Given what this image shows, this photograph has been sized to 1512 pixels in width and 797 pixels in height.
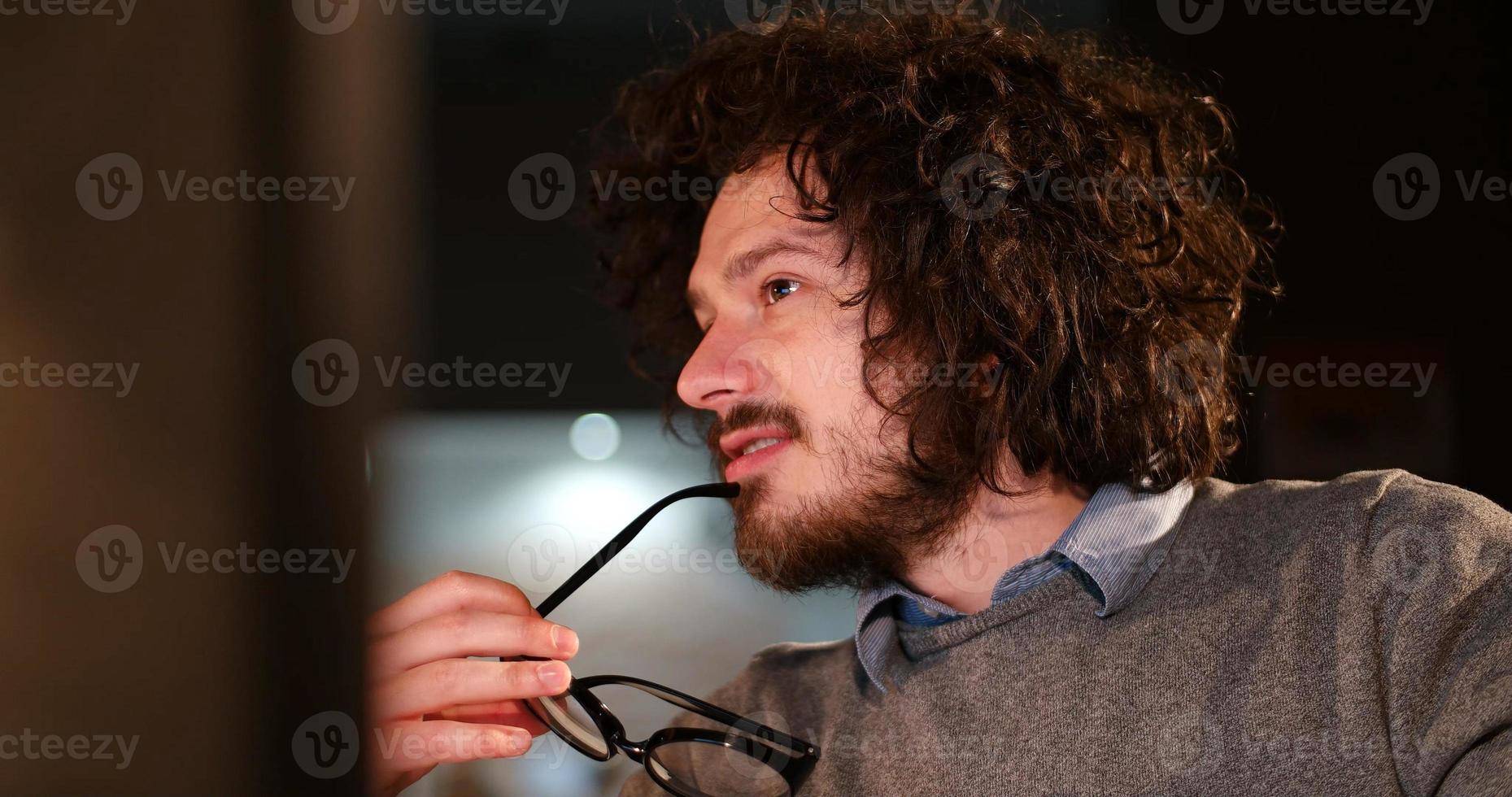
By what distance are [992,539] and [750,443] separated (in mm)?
251

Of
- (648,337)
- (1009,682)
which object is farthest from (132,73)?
(648,337)

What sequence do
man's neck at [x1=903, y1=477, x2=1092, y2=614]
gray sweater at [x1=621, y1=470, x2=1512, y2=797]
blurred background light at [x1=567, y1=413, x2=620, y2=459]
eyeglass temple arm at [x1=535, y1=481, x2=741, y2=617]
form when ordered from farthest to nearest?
1. blurred background light at [x1=567, y1=413, x2=620, y2=459]
2. man's neck at [x1=903, y1=477, x2=1092, y2=614]
3. eyeglass temple arm at [x1=535, y1=481, x2=741, y2=617]
4. gray sweater at [x1=621, y1=470, x2=1512, y2=797]

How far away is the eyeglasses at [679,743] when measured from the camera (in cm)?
84

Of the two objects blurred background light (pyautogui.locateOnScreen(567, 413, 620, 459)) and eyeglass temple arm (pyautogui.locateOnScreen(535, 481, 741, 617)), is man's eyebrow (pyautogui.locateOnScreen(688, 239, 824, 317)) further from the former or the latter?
blurred background light (pyautogui.locateOnScreen(567, 413, 620, 459))

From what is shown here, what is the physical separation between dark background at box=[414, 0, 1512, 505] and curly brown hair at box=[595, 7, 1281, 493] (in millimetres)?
254

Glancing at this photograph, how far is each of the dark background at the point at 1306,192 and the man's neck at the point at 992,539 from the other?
0.50m

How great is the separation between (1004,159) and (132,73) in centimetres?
93

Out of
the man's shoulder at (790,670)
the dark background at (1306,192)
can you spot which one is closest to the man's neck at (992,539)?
the man's shoulder at (790,670)

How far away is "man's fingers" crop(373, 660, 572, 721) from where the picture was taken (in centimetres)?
80

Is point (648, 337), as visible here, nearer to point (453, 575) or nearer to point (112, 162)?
point (453, 575)

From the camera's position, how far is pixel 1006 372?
1043mm

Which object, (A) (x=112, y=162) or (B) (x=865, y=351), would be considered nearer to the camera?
(A) (x=112, y=162)

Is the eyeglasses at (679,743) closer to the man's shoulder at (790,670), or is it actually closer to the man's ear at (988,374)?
the man's shoulder at (790,670)

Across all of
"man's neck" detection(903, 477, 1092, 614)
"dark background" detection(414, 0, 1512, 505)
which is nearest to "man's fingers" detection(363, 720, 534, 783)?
"man's neck" detection(903, 477, 1092, 614)
